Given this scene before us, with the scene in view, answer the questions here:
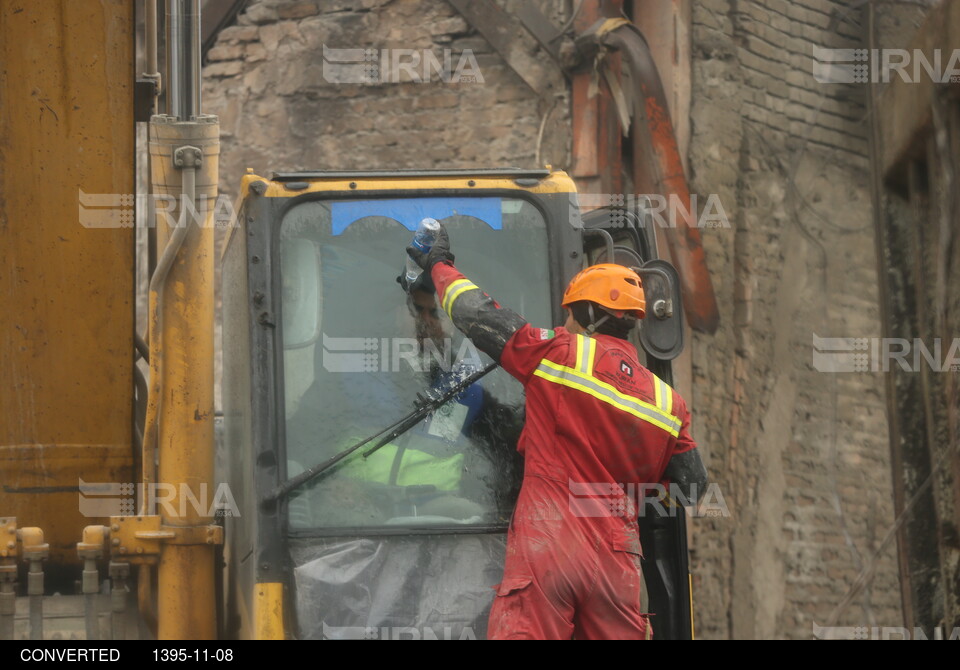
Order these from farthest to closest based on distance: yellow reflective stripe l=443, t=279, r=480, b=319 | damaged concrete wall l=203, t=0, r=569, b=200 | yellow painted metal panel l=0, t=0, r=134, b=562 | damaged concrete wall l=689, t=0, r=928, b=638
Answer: damaged concrete wall l=203, t=0, r=569, b=200, damaged concrete wall l=689, t=0, r=928, b=638, yellow painted metal panel l=0, t=0, r=134, b=562, yellow reflective stripe l=443, t=279, r=480, b=319

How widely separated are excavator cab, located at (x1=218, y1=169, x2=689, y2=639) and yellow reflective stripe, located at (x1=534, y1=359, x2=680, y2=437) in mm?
214

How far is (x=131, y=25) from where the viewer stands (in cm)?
406

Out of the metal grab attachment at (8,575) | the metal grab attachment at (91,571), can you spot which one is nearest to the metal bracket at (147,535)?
the metal grab attachment at (91,571)

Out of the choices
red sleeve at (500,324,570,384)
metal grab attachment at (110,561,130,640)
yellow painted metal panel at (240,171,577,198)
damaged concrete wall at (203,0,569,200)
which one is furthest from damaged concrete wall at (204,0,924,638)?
metal grab attachment at (110,561,130,640)

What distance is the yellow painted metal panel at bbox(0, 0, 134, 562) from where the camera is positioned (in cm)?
390

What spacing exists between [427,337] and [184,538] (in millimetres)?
858

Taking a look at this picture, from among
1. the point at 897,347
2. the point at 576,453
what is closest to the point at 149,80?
the point at 576,453

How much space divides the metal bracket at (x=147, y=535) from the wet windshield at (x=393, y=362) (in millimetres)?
272

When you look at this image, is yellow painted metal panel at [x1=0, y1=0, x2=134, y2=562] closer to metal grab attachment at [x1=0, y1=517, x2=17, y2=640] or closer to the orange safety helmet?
metal grab attachment at [x1=0, y1=517, x2=17, y2=640]

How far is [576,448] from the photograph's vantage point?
143 inches

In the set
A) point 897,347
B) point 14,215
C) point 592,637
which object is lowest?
point 592,637

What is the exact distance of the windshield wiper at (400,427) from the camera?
11.9 feet
